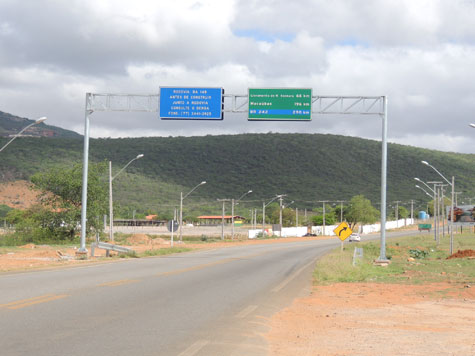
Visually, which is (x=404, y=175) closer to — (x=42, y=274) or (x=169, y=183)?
(x=169, y=183)

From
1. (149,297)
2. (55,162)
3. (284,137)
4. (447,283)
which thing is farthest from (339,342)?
(284,137)

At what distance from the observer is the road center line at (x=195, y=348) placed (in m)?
8.20

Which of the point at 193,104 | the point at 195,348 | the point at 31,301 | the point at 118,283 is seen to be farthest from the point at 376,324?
the point at 193,104

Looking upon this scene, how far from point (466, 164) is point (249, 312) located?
522 feet

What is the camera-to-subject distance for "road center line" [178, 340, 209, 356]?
820cm

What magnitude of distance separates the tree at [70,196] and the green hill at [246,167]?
56433mm

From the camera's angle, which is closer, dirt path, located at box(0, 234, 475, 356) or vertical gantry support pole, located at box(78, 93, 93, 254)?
dirt path, located at box(0, 234, 475, 356)

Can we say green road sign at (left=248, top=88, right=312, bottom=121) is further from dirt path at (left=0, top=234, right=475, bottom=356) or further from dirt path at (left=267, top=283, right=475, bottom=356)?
dirt path at (left=267, top=283, right=475, bottom=356)

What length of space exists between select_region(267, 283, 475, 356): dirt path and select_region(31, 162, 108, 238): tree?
123 ft

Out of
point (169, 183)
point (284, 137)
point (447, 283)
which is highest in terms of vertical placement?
point (284, 137)

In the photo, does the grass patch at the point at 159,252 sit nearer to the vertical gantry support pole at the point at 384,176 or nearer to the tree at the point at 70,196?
the tree at the point at 70,196

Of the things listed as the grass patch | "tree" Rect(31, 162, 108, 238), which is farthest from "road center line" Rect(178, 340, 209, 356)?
"tree" Rect(31, 162, 108, 238)

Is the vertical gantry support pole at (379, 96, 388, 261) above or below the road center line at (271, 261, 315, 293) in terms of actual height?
above

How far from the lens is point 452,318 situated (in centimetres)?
1243
